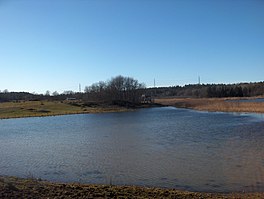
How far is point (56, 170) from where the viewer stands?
15133 mm

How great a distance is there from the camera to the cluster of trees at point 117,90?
96.1 metres

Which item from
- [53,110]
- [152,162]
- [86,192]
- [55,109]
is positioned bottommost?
[152,162]

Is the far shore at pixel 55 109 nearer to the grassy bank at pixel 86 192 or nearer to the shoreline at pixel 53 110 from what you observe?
the shoreline at pixel 53 110

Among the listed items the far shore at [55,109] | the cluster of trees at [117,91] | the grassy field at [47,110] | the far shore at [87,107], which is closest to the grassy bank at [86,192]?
the far shore at [87,107]

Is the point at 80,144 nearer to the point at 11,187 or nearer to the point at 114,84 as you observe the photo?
the point at 11,187

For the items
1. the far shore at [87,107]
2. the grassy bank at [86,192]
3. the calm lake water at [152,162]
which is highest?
the far shore at [87,107]

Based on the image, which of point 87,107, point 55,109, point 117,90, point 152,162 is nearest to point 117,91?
point 117,90

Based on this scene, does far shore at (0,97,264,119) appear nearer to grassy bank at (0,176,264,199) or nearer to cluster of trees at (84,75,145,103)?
cluster of trees at (84,75,145,103)

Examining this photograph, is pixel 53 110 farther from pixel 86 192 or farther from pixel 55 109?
pixel 86 192

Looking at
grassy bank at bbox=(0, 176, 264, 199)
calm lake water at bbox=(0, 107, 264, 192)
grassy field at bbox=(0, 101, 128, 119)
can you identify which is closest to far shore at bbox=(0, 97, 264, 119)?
grassy field at bbox=(0, 101, 128, 119)

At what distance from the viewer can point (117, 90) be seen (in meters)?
100

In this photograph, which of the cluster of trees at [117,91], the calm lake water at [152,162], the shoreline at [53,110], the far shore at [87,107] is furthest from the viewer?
the cluster of trees at [117,91]

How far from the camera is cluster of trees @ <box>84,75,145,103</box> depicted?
96125mm

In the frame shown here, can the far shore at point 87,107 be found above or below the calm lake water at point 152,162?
above
